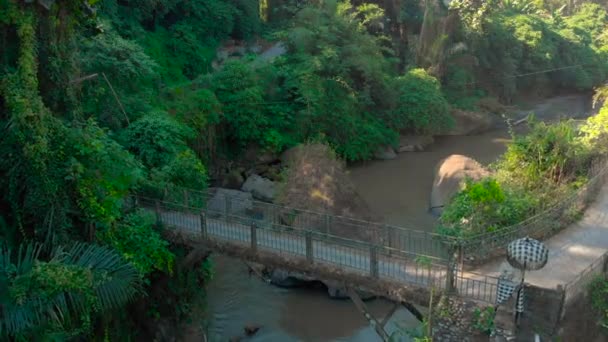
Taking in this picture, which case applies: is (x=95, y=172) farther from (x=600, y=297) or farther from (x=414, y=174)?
(x=414, y=174)

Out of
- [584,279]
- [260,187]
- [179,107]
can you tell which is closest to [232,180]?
[260,187]

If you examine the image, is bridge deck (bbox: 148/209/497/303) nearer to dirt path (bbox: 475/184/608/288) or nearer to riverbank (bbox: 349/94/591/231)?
dirt path (bbox: 475/184/608/288)

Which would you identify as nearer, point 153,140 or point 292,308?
point 292,308

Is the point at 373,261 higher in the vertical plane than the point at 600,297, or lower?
higher

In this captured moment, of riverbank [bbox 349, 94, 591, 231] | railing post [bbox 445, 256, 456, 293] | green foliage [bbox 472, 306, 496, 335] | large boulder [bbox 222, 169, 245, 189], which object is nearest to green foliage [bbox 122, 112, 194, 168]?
large boulder [bbox 222, 169, 245, 189]

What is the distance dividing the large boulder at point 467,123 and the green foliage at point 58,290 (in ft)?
90.9

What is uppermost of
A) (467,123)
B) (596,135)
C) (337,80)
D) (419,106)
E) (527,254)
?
(337,80)

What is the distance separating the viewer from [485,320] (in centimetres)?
1084

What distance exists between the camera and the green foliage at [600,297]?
11523 millimetres

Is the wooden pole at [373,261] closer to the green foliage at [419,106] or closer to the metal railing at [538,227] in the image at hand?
the metal railing at [538,227]

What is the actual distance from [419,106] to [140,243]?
70.8ft

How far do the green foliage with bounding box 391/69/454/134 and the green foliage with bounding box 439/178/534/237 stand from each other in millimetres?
18087

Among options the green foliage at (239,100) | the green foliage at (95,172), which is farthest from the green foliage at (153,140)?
the green foliage at (239,100)

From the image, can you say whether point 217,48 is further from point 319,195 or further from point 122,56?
point 319,195
